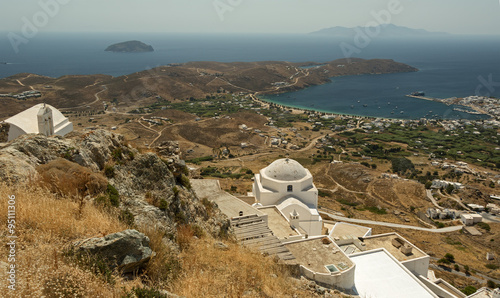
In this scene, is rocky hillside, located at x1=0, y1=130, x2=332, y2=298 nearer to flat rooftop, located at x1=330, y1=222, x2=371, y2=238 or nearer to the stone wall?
the stone wall

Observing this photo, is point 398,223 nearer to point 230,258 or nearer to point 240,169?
point 240,169

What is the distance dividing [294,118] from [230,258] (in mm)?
73383

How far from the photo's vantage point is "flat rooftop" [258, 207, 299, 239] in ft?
58.1

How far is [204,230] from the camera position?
1017cm

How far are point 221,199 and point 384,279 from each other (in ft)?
31.0

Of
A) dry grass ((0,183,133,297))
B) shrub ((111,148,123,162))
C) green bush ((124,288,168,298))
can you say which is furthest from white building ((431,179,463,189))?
green bush ((124,288,168,298))

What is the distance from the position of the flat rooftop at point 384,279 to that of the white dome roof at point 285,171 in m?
8.05

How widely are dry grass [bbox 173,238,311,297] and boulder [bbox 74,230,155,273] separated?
2.96 feet

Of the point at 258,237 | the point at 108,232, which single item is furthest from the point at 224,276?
the point at 258,237

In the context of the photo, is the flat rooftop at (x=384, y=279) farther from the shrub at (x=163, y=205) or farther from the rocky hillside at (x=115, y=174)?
the shrub at (x=163, y=205)

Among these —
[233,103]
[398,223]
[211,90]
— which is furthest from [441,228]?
[211,90]

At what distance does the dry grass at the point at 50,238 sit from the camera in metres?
4.44

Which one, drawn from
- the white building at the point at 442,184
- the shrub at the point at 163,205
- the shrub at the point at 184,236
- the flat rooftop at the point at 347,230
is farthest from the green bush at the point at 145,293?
the white building at the point at 442,184

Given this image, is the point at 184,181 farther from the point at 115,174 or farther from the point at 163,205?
the point at 115,174
